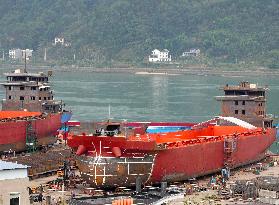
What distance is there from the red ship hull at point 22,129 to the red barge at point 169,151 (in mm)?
5103

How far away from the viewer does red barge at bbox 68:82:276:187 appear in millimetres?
35906

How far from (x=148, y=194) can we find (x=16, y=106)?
24.8 m

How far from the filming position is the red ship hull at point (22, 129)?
45.7 m

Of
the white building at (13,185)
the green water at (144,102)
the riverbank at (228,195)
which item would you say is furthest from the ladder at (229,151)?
the green water at (144,102)

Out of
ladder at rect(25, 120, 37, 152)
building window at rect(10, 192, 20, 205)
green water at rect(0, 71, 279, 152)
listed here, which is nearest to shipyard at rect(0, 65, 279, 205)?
ladder at rect(25, 120, 37, 152)

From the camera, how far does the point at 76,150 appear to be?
37125 millimetres

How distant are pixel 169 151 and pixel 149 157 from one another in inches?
66.7

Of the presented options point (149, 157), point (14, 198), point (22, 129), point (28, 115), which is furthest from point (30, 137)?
point (14, 198)

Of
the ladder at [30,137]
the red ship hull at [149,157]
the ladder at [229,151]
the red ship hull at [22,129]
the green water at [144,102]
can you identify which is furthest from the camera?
Result: the green water at [144,102]

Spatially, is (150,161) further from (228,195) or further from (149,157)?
(228,195)

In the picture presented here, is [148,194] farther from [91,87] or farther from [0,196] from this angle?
[91,87]

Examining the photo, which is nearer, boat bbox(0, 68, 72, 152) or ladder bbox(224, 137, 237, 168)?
ladder bbox(224, 137, 237, 168)

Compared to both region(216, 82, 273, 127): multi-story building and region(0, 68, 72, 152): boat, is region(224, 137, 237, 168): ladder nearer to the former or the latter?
region(216, 82, 273, 127): multi-story building

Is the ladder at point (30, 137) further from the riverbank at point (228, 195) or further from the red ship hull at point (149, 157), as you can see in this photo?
the riverbank at point (228, 195)
